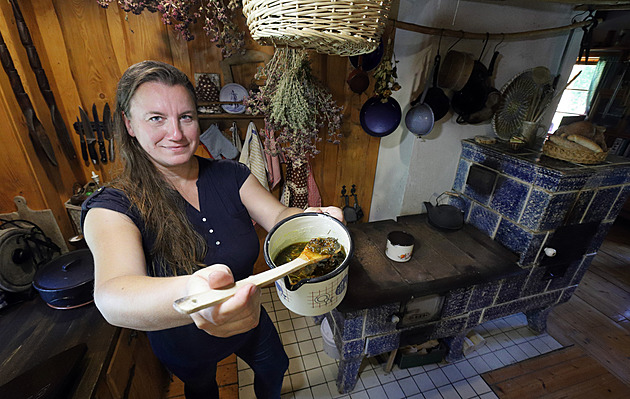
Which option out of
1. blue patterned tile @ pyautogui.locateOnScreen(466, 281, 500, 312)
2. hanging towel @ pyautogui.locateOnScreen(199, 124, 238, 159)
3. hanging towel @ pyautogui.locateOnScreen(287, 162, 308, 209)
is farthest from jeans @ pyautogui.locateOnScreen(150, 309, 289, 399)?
blue patterned tile @ pyautogui.locateOnScreen(466, 281, 500, 312)

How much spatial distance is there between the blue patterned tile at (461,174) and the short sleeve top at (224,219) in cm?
153

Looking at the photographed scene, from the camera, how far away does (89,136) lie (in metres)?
1.49

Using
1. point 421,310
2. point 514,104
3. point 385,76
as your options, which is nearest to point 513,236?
point 421,310

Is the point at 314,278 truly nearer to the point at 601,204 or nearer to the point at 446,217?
the point at 446,217

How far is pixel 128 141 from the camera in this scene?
0.79 meters

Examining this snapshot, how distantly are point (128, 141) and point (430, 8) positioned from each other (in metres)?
1.61

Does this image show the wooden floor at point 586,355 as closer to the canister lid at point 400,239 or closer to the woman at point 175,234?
the canister lid at point 400,239

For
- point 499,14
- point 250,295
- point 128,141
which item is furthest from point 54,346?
point 499,14

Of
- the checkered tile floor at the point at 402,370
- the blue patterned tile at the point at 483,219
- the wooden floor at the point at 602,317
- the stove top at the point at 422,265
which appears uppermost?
the blue patterned tile at the point at 483,219

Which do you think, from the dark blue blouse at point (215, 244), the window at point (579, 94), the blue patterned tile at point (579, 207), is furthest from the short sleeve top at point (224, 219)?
the window at point (579, 94)

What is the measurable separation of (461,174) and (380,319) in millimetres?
1160

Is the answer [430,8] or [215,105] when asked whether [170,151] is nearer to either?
[215,105]

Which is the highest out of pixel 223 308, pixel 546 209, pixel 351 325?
pixel 223 308

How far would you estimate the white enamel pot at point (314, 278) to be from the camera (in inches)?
22.9
